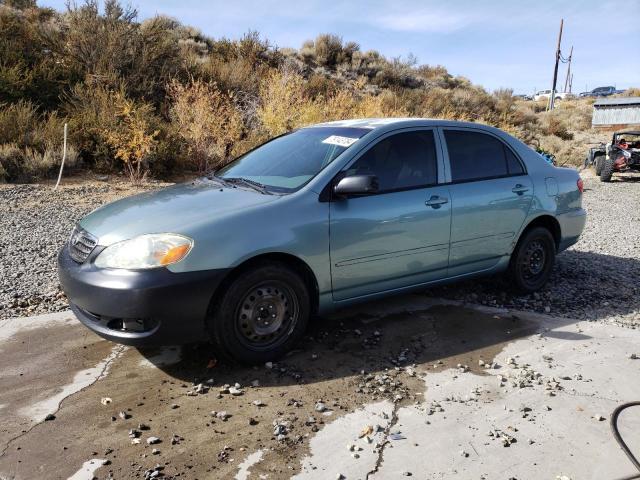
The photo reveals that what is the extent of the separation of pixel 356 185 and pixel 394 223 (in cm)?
55

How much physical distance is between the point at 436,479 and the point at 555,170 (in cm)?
381

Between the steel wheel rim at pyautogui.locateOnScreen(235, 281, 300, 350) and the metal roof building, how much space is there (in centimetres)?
2307

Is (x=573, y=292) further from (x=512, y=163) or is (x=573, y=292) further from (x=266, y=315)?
(x=266, y=315)

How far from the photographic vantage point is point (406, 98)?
24453 millimetres

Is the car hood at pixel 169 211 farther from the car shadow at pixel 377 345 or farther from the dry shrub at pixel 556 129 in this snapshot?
the dry shrub at pixel 556 129

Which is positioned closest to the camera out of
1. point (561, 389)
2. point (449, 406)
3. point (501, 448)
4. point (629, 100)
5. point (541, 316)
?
point (501, 448)

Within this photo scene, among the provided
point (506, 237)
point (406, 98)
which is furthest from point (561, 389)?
point (406, 98)

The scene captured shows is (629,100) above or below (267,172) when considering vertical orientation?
above

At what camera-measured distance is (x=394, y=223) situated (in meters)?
4.16

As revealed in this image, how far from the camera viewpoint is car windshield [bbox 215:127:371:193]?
163 inches

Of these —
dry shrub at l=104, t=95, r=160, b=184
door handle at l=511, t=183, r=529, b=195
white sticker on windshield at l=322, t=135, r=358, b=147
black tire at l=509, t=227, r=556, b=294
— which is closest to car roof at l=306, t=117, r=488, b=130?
white sticker on windshield at l=322, t=135, r=358, b=147

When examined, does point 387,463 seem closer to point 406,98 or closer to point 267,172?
point 267,172

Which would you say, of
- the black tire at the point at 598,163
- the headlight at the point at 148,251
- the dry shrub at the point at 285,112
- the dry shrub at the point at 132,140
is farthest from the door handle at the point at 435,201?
the black tire at the point at 598,163

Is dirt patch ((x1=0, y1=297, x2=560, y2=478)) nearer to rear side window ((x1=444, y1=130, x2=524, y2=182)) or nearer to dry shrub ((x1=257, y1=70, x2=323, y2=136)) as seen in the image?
rear side window ((x1=444, y1=130, x2=524, y2=182))
